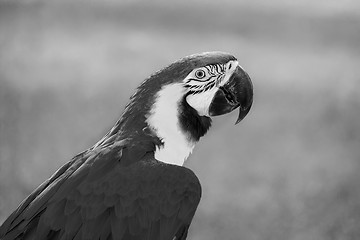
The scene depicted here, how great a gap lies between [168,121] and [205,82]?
7.2 inches

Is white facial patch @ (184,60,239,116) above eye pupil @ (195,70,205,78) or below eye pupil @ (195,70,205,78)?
below

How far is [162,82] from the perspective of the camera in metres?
2.09

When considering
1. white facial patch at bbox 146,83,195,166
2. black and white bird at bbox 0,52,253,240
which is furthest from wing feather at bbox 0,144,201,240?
white facial patch at bbox 146,83,195,166

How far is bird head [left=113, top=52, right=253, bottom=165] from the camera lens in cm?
209

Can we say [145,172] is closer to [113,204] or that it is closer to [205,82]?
[113,204]

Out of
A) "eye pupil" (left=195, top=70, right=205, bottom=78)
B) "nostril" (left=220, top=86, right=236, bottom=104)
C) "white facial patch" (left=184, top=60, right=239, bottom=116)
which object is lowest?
"nostril" (left=220, top=86, right=236, bottom=104)

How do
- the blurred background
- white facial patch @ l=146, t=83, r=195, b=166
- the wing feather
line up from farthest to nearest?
the blurred background → white facial patch @ l=146, t=83, r=195, b=166 → the wing feather

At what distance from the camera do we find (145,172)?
1.91m

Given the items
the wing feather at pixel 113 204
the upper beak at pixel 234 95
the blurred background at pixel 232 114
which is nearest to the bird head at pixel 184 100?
the upper beak at pixel 234 95

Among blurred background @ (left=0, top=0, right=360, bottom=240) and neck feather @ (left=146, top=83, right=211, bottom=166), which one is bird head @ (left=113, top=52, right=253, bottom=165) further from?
blurred background @ (left=0, top=0, right=360, bottom=240)

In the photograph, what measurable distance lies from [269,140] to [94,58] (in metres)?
1.55

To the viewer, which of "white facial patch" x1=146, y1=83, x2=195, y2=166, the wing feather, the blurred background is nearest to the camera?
the wing feather

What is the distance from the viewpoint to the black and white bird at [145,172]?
6.12 feet

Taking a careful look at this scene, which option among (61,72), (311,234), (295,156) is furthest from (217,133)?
(61,72)
